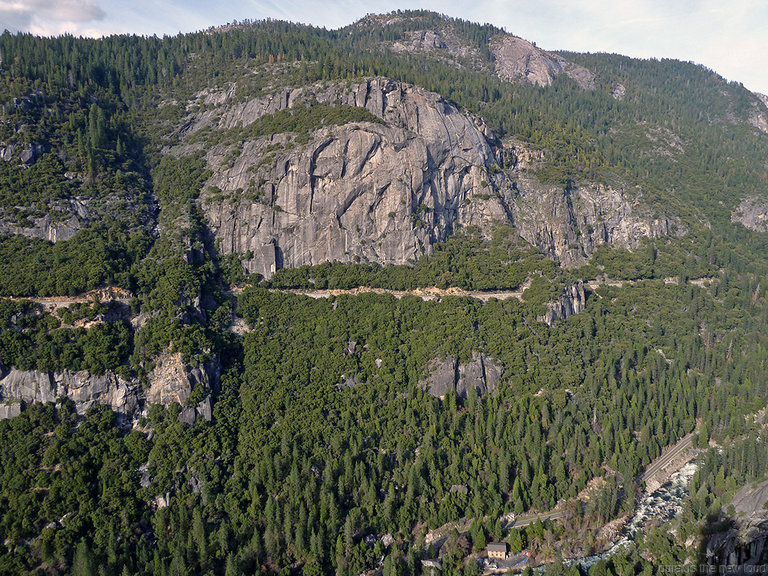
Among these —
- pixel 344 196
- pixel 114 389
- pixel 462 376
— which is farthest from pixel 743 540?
pixel 344 196

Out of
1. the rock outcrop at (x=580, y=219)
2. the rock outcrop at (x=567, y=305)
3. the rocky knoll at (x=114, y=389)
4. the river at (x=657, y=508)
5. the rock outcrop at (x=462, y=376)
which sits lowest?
the river at (x=657, y=508)

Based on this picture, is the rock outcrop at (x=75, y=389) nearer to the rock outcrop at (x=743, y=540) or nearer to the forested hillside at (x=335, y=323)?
the forested hillside at (x=335, y=323)

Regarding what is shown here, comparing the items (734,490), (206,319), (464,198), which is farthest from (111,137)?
(734,490)

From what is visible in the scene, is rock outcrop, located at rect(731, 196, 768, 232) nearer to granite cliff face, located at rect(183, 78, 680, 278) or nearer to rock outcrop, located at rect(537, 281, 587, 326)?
granite cliff face, located at rect(183, 78, 680, 278)

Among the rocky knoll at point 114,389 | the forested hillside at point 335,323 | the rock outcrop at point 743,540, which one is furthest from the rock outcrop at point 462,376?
the rock outcrop at point 743,540

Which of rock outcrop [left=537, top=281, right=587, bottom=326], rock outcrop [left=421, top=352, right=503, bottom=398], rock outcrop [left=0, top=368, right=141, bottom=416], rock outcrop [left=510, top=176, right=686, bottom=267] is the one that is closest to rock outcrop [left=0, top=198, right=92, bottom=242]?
rock outcrop [left=0, top=368, right=141, bottom=416]

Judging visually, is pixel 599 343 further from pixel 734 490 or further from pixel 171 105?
pixel 171 105

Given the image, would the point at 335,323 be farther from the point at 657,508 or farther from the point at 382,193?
the point at 657,508

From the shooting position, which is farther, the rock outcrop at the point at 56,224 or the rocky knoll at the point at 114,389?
the rock outcrop at the point at 56,224
